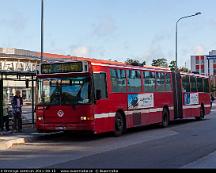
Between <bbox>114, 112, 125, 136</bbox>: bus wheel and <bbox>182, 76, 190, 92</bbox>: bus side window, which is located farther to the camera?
<bbox>182, 76, 190, 92</bbox>: bus side window

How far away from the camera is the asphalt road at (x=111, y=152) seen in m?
11.6

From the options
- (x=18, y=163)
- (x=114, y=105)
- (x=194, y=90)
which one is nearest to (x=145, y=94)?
(x=114, y=105)

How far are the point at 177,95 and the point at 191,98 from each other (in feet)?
8.04

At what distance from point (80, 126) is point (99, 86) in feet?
5.68

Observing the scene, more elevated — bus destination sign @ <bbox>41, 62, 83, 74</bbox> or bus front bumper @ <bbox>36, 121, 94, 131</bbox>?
bus destination sign @ <bbox>41, 62, 83, 74</bbox>

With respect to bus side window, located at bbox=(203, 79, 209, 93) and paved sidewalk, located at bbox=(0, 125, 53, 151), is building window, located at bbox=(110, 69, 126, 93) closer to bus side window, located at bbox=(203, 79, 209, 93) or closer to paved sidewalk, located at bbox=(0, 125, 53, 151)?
paved sidewalk, located at bbox=(0, 125, 53, 151)

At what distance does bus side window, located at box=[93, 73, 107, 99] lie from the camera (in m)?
18.1

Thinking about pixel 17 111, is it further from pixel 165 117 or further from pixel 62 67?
pixel 165 117

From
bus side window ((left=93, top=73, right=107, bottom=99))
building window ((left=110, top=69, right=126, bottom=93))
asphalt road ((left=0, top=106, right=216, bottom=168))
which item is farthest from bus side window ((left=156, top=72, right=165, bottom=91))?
bus side window ((left=93, top=73, right=107, bottom=99))

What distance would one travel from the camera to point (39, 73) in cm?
1897

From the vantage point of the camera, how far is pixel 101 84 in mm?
18594

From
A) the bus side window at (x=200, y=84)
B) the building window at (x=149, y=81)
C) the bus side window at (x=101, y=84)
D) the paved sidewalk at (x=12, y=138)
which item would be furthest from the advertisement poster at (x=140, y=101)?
the bus side window at (x=200, y=84)

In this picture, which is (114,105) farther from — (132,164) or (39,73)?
(132,164)

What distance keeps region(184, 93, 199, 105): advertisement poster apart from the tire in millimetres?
8577
